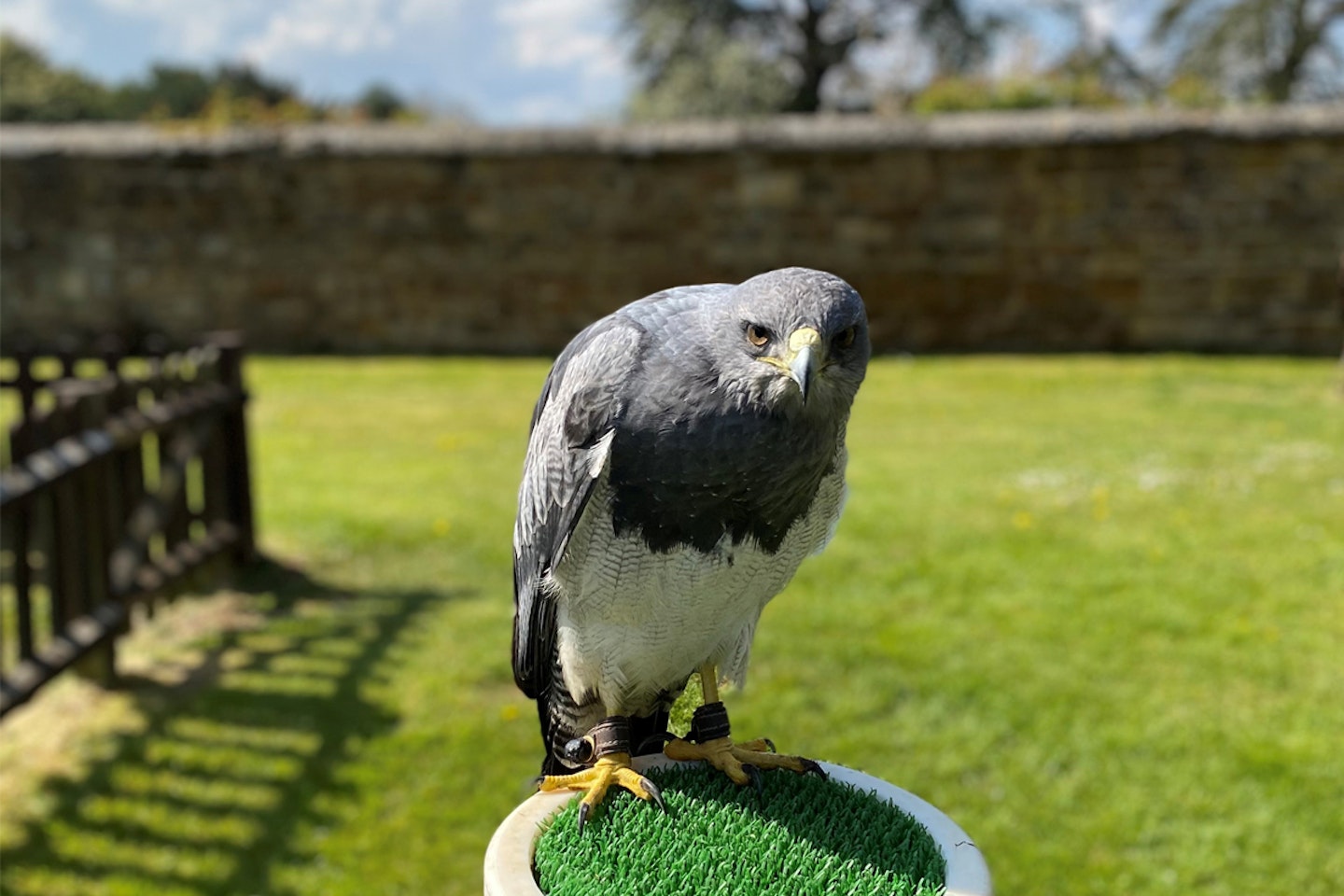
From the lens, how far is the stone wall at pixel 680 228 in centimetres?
1167

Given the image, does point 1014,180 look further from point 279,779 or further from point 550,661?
point 550,661

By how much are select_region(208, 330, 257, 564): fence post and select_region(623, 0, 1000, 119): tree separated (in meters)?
18.8

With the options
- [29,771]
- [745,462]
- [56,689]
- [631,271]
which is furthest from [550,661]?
[631,271]

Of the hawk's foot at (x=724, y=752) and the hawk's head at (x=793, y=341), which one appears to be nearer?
the hawk's head at (x=793, y=341)

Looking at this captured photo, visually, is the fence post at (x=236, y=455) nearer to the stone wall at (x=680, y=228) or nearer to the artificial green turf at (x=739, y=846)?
the artificial green turf at (x=739, y=846)

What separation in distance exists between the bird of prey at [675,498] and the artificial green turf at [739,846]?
0.04 m

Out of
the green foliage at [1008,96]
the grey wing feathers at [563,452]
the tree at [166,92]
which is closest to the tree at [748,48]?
the green foliage at [1008,96]

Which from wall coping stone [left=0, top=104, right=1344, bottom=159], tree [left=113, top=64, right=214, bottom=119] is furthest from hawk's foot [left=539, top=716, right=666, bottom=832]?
tree [left=113, top=64, right=214, bottom=119]

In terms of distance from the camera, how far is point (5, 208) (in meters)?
12.4

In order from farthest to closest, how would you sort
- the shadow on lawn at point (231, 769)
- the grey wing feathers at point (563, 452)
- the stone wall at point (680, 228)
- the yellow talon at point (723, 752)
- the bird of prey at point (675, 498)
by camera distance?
the stone wall at point (680, 228)
the shadow on lawn at point (231, 769)
the yellow talon at point (723, 752)
the grey wing feathers at point (563, 452)
the bird of prey at point (675, 498)

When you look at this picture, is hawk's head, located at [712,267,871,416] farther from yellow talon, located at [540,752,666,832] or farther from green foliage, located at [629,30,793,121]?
green foliage, located at [629,30,793,121]

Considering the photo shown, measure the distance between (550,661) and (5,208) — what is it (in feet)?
42.4

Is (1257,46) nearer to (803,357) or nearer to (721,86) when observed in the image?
(721,86)

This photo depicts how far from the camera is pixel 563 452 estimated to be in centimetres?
181
